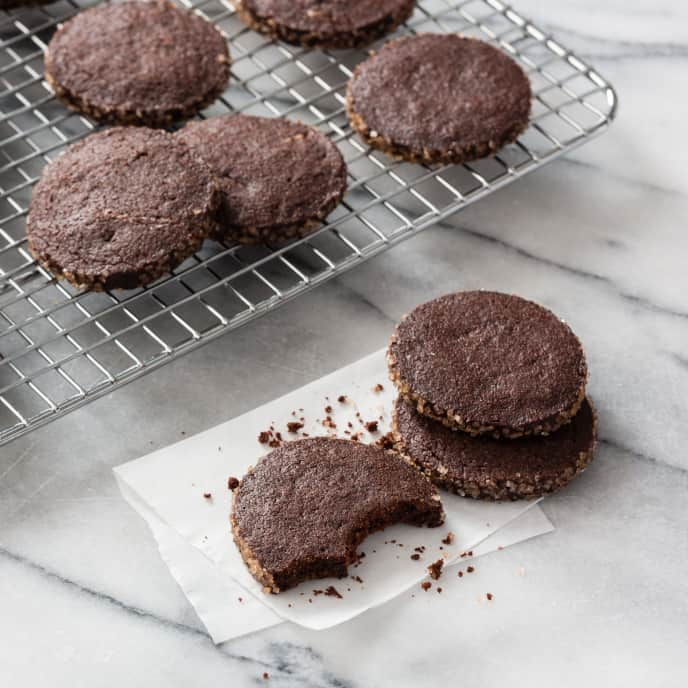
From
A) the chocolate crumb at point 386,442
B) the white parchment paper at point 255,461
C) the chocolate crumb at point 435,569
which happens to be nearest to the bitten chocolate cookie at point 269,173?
the white parchment paper at point 255,461

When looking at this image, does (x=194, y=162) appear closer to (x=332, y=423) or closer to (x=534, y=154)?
(x=332, y=423)

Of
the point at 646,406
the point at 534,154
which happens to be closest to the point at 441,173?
the point at 534,154

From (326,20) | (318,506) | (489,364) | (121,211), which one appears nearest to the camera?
(318,506)

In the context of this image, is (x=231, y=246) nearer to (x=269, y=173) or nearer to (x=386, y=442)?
(x=269, y=173)

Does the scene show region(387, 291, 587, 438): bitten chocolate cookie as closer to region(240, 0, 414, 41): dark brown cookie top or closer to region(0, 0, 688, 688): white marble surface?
region(0, 0, 688, 688): white marble surface

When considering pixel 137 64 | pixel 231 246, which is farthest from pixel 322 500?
pixel 137 64

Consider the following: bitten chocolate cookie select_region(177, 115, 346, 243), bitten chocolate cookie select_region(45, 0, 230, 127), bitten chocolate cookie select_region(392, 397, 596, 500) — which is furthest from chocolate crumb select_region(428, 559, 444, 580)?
bitten chocolate cookie select_region(45, 0, 230, 127)
